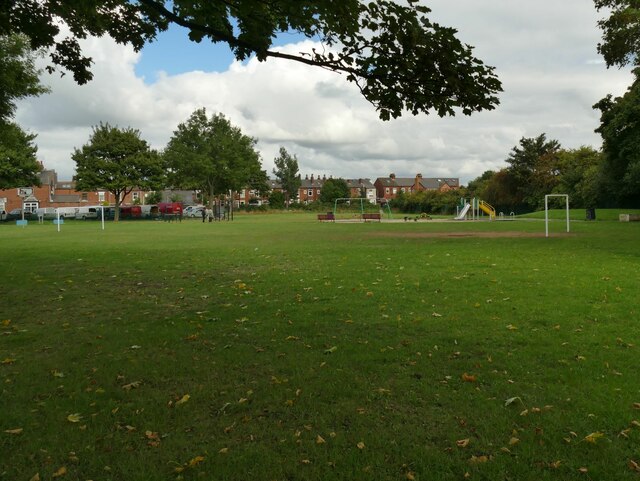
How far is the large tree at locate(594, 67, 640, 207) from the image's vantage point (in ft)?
115

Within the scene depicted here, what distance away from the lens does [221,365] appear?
564 centimetres

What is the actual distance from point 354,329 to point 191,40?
4468 mm

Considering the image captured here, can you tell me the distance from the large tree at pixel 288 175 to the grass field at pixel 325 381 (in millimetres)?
125080

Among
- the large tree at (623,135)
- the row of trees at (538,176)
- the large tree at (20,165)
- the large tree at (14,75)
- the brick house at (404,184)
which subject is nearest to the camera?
the large tree at (14,75)

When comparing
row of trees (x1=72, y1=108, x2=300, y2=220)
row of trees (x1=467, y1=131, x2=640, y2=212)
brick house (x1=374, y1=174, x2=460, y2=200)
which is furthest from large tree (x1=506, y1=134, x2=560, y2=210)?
brick house (x1=374, y1=174, x2=460, y2=200)

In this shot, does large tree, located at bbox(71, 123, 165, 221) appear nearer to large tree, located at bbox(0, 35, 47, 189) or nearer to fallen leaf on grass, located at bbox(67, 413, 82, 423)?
large tree, located at bbox(0, 35, 47, 189)

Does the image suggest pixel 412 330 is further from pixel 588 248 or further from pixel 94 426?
pixel 588 248

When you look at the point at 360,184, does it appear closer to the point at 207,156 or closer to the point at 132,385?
the point at 207,156

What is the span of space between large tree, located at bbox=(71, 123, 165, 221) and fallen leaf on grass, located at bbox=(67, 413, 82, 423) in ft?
200

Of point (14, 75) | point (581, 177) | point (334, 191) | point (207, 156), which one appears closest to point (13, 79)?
point (14, 75)

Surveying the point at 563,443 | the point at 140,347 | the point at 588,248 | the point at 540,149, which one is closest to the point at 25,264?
the point at 140,347

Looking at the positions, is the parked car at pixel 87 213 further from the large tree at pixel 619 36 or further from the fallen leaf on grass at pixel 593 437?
the fallen leaf on grass at pixel 593 437

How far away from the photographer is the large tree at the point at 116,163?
2395 inches

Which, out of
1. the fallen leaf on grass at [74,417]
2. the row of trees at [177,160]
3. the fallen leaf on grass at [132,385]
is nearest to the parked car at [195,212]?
the row of trees at [177,160]
